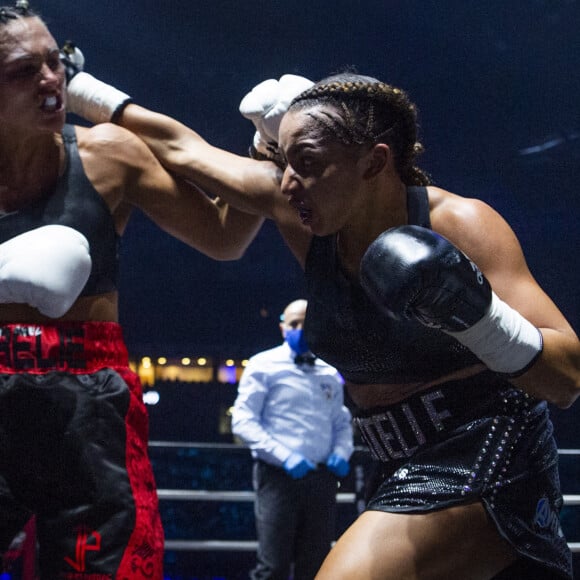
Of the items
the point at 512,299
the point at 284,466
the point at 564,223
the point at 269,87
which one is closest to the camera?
the point at 512,299

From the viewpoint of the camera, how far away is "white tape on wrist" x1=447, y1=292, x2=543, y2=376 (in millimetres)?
1193

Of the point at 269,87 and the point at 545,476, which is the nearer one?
the point at 545,476

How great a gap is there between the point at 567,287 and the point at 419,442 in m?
11.1

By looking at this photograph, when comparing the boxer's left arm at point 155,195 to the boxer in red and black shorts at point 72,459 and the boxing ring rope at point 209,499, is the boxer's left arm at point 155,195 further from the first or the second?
the boxing ring rope at point 209,499

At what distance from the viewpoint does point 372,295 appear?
1.24 m

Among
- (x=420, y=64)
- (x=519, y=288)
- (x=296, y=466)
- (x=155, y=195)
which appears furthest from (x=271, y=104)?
(x=420, y=64)

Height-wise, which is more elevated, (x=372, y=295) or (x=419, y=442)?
(x=372, y=295)

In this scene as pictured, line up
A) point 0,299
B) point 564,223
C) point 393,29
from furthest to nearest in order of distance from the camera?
point 564,223 → point 393,29 → point 0,299

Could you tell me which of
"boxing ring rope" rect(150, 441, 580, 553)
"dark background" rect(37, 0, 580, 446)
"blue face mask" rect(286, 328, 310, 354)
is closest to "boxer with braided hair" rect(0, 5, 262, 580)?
"boxing ring rope" rect(150, 441, 580, 553)

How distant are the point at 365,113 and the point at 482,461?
616 mm

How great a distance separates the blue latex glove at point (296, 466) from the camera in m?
3.29

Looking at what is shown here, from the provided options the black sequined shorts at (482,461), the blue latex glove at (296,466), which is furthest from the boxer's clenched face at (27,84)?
the blue latex glove at (296,466)

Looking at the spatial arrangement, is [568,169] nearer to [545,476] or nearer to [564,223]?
[564,223]

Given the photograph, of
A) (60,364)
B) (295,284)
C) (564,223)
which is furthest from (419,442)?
(295,284)
